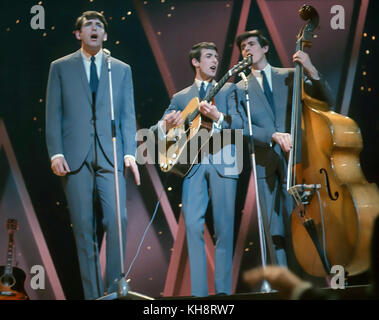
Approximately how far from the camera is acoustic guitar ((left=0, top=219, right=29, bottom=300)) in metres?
3.73

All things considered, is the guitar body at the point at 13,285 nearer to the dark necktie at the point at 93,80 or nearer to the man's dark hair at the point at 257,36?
the dark necktie at the point at 93,80

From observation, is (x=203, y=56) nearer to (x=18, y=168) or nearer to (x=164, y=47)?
(x=164, y=47)

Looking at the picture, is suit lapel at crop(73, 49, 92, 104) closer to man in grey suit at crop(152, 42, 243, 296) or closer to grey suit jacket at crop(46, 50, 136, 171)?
grey suit jacket at crop(46, 50, 136, 171)

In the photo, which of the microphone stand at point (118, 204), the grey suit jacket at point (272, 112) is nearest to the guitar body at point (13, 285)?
the microphone stand at point (118, 204)

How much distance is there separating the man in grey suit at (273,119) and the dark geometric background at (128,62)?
0.37 ft

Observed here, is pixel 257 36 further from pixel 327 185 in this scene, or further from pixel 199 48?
pixel 327 185

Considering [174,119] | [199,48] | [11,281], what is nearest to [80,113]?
[174,119]

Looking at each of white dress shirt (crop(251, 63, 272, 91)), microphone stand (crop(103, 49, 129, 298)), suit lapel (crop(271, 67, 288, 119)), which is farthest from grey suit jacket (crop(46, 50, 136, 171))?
suit lapel (crop(271, 67, 288, 119))

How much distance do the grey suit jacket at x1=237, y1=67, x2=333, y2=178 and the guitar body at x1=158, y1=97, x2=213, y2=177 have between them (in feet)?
1.04

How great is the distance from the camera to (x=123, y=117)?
395 cm

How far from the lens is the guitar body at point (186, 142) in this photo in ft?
12.7

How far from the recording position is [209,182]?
3.90 meters

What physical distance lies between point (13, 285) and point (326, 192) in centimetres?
210

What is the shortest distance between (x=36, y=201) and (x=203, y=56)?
1.56 m
